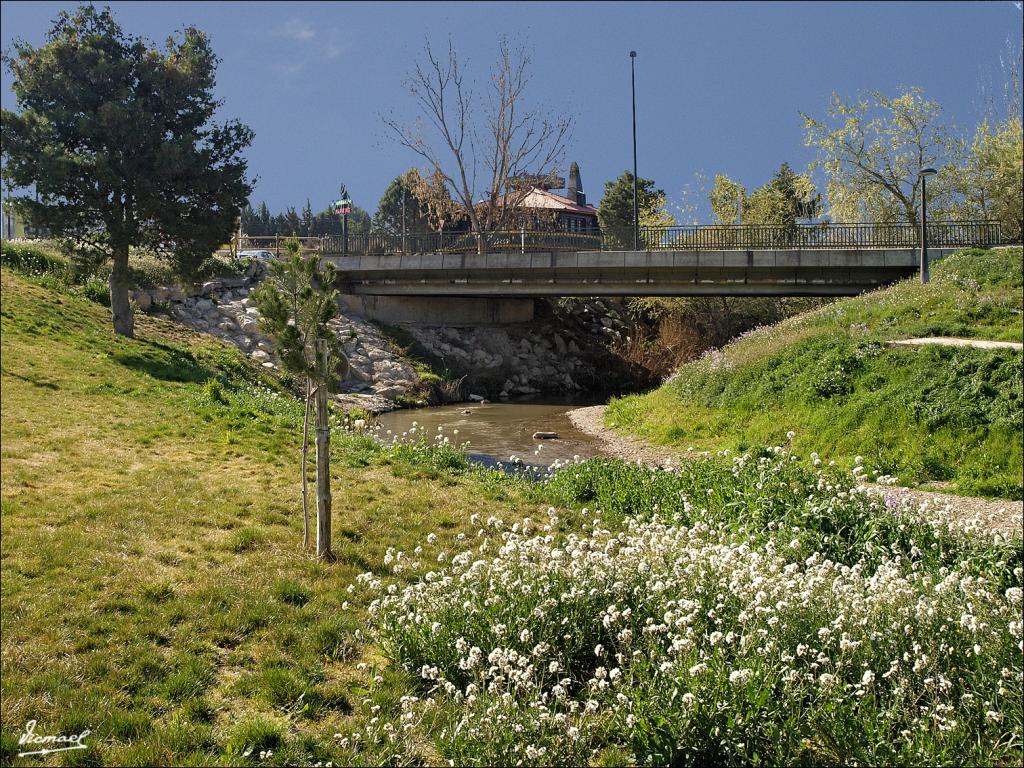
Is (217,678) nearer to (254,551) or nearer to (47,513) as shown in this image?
(254,551)

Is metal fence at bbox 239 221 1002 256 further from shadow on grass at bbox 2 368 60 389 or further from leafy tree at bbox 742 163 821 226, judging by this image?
shadow on grass at bbox 2 368 60 389

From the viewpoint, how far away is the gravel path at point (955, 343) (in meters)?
14.6

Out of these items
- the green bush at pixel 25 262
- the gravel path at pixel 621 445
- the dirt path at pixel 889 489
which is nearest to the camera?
Result: the green bush at pixel 25 262

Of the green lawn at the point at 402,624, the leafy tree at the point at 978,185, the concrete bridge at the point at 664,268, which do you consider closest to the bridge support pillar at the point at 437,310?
the concrete bridge at the point at 664,268

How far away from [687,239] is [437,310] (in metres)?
10.3

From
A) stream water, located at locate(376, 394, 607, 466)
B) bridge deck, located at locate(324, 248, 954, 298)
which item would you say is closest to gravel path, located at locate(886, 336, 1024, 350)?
stream water, located at locate(376, 394, 607, 466)

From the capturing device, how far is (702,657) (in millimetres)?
4203

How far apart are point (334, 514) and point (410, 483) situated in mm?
2007

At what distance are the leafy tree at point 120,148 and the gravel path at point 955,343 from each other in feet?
43.7

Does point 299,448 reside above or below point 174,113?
below

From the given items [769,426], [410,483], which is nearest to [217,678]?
[410,483]

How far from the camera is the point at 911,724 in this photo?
4.04 meters

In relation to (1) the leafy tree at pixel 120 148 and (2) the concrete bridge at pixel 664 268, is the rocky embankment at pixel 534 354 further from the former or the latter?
(1) the leafy tree at pixel 120 148

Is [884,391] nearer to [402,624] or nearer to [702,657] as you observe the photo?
[702,657]
